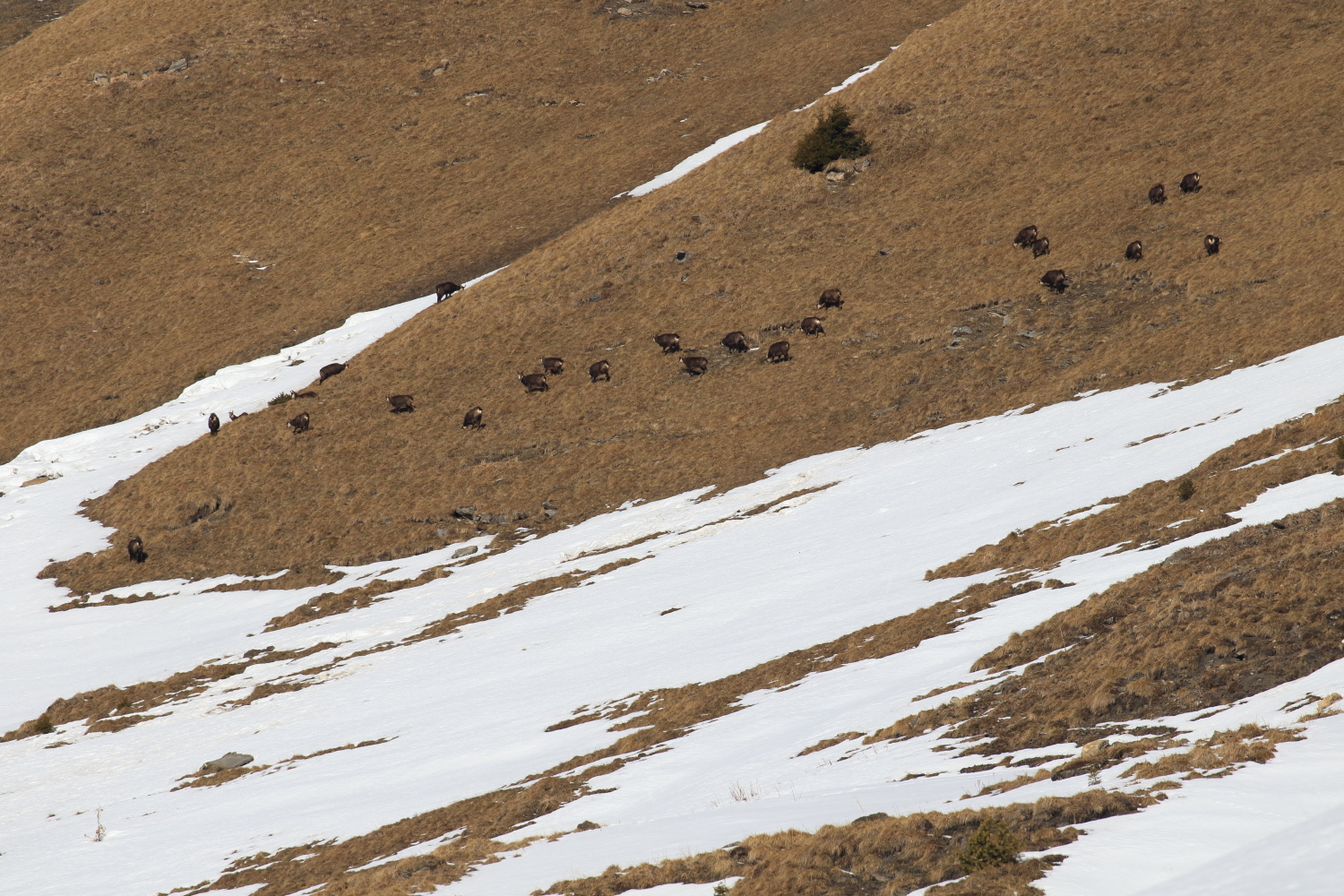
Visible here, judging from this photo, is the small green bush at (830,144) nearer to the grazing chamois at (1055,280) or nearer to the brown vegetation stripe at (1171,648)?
the grazing chamois at (1055,280)

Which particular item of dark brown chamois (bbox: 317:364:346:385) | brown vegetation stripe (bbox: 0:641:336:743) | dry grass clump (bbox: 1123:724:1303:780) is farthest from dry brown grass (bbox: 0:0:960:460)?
dry grass clump (bbox: 1123:724:1303:780)

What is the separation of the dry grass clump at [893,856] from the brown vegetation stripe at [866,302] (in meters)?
25.9

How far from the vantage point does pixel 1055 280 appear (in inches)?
1578

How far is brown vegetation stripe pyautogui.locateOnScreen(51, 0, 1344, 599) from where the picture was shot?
37.2m

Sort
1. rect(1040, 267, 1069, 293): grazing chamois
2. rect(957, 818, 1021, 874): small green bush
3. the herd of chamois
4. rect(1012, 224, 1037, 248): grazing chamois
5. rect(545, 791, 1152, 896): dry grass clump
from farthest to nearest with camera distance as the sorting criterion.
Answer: rect(1012, 224, 1037, 248): grazing chamois → the herd of chamois → rect(1040, 267, 1069, 293): grazing chamois → rect(545, 791, 1152, 896): dry grass clump → rect(957, 818, 1021, 874): small green bush

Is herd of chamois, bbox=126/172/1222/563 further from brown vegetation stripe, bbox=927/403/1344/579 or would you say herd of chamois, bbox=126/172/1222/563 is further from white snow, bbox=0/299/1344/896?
brown vegetation stripe, bbox=927/403/1344/579

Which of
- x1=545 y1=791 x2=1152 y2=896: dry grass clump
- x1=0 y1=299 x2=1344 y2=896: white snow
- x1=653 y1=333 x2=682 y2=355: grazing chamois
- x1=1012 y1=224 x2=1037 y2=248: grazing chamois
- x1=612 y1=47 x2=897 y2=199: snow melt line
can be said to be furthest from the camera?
x1=612 y1=47 x2=897 y2=199: snow melt line

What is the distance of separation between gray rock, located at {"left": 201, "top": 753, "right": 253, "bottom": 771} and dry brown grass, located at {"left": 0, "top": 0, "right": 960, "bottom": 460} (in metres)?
35.5

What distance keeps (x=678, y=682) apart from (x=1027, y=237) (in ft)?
99.5

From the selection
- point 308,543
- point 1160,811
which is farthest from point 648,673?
point 308,543

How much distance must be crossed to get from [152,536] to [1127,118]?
4598 centimetres

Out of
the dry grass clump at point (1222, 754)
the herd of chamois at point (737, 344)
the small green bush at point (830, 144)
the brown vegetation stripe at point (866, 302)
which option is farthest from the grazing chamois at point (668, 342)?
the dry grass clump at point (1222, 754)

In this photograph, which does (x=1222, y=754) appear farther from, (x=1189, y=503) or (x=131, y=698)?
(x=131, y=698)

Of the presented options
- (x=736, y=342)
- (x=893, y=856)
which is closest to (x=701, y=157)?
(x=736, y=342)
